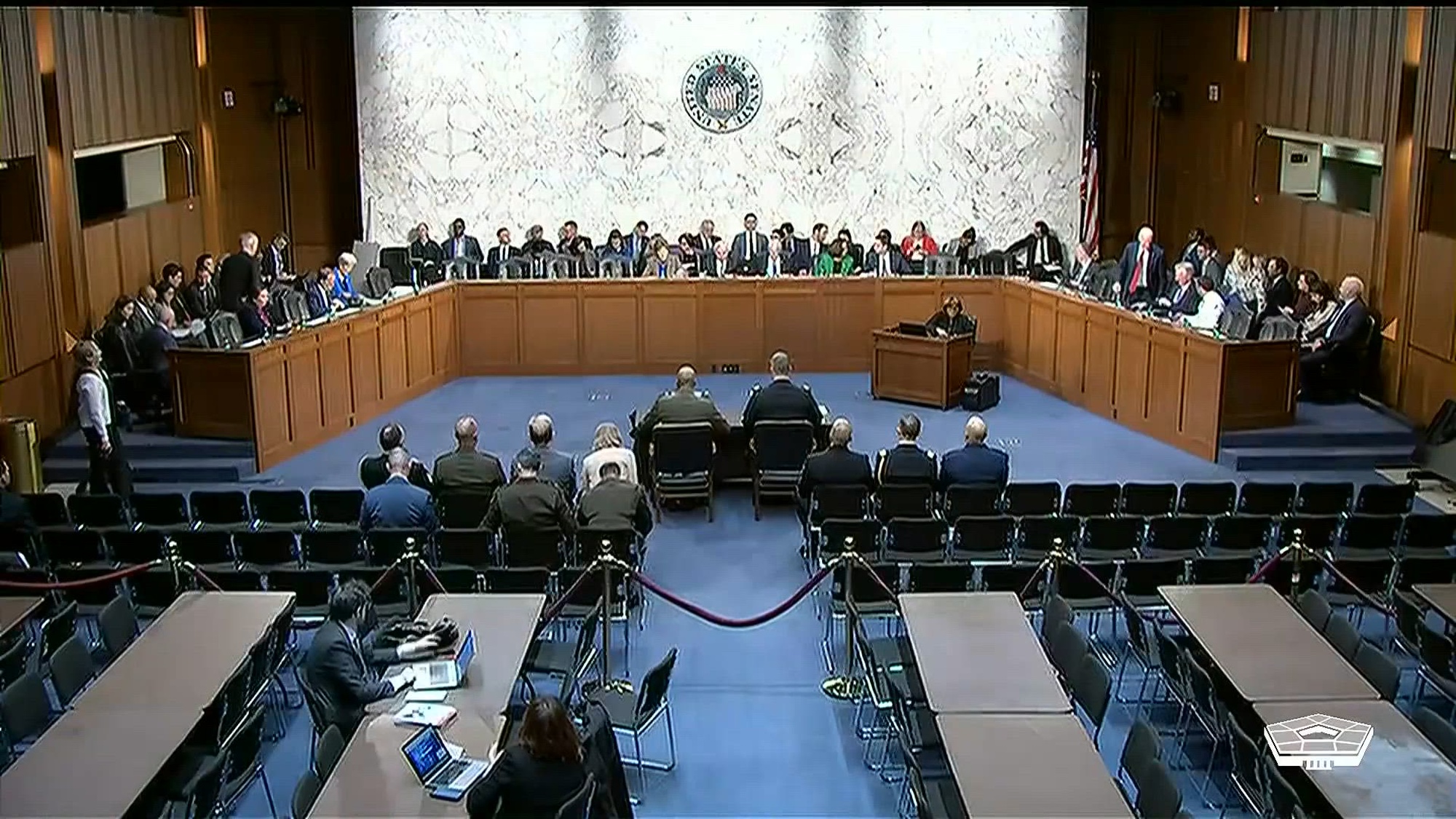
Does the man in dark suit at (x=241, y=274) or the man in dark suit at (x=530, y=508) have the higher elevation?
the man in dark suit at (x=241, y=274)

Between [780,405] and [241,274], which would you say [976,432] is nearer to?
[780,405]

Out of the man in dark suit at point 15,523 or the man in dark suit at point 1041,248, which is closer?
the man in dark suit at point 15,523

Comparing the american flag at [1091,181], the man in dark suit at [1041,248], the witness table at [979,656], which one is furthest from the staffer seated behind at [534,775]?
the american flag at [1091,181]

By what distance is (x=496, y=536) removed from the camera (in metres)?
10.2

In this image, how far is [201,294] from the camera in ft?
53.9

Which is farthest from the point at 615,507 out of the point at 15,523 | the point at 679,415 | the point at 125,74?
the point at 125,74

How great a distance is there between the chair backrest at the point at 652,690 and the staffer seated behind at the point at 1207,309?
875 centimetres

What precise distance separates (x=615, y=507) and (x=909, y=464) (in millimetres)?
2261

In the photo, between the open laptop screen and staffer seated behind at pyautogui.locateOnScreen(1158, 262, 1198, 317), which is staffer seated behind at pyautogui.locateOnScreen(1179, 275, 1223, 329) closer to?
staffer seated behind at pyautogui.locateOnScreen(1158, 262, 1198, 317)

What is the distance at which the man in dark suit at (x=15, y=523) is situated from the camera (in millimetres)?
9875

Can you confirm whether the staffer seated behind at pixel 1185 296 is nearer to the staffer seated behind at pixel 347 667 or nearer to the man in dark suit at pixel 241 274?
the man in dark suit at pixel 241 274

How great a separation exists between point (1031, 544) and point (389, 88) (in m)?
12.9

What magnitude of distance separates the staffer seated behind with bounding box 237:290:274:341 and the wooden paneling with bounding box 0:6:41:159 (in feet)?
8.35

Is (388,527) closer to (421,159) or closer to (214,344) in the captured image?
(214,344)
